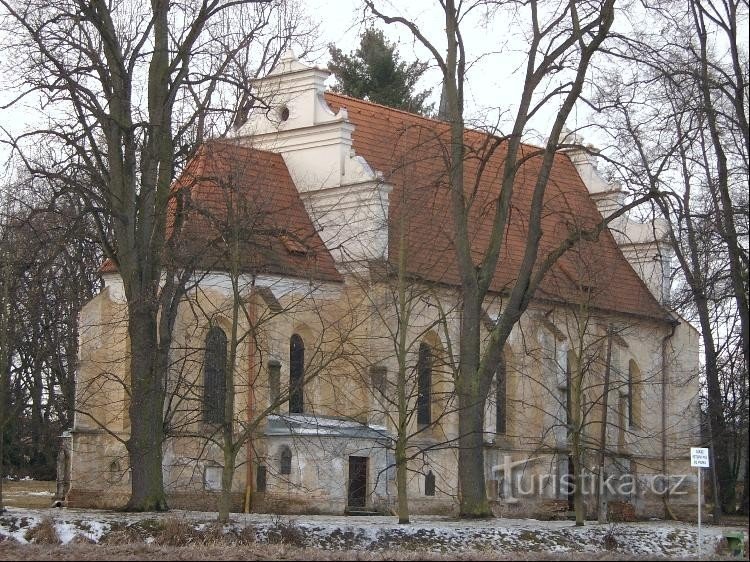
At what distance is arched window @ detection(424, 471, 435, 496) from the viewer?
3794 cm

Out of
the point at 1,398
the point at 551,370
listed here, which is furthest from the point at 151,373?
the point at 551,370

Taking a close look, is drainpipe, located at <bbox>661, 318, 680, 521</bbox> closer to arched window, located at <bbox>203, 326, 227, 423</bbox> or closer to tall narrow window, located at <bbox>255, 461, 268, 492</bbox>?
tall narrow window, located at <bbox>255, 461, 268, 492</bbox>

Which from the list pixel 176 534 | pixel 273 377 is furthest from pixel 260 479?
pixel 176 534

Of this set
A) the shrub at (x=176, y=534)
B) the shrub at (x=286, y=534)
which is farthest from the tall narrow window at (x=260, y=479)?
the shrub at (x=176, y=534)

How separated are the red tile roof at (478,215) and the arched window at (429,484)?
5280 mm

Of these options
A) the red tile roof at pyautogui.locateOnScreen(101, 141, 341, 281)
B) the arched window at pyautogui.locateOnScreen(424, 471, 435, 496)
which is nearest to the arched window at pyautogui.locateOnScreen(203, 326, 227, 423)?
the red tile roof at pyautogui.locateOnScreen(101, 141, 341, 281)

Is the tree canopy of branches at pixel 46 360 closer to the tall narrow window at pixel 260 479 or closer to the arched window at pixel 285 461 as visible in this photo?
the tall narrow window at pixel 260 479

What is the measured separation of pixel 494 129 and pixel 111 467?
1319 centimetres

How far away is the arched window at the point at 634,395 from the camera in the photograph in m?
45.2

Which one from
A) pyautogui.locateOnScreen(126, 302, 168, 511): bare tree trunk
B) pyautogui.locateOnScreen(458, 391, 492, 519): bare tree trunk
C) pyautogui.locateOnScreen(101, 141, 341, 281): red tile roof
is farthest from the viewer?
pyautogui.locateOnScreen(126, 302, 168, 511): bare tree trunk

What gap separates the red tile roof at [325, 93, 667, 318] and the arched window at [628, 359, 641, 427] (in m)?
1.82

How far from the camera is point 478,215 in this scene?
39.5 m

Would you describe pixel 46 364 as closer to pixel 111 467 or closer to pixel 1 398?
pixel 111 467

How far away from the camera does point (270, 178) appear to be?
3766 centimetres
